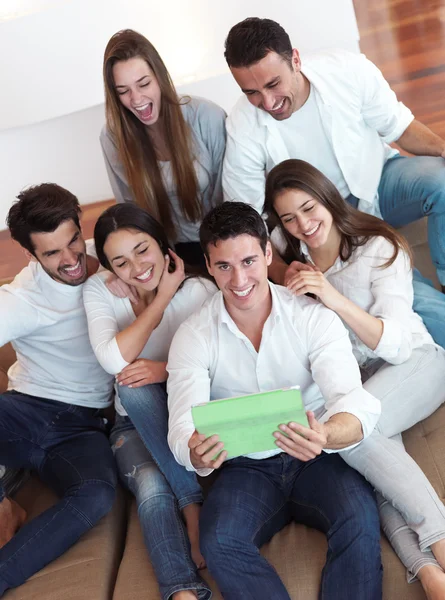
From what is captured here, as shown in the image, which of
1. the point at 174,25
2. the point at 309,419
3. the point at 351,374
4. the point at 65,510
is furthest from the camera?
the point at 174,25

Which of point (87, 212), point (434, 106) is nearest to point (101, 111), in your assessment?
Answer: point (87, 212)

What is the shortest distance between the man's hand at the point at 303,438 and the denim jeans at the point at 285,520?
0.82 ft

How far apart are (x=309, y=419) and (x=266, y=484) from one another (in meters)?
0.36

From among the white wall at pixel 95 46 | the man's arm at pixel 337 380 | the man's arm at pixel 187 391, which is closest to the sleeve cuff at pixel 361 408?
the man's arm at pixel 337 380

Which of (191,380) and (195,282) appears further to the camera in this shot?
(195,282)

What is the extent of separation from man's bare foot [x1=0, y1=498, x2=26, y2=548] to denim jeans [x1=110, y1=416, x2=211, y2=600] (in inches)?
14.1

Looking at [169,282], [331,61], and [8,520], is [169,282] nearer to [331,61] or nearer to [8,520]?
[8,520]

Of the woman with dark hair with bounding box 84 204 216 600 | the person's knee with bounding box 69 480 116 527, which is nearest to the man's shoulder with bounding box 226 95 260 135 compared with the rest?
the woman with dark hair with bounding box 84 204 216 600

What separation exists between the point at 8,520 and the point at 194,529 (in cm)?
62

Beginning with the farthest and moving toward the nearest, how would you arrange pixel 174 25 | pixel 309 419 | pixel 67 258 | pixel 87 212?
pixel 87 212, pixel 174 25, pixel 67 258, pixel 309 419

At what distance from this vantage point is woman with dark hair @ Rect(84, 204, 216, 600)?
7.65 feet

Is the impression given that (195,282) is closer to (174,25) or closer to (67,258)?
(67,258)

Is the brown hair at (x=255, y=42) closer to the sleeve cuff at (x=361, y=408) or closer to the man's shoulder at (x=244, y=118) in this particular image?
the man's shoulder at (x=244, y=118)

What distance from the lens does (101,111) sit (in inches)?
193
